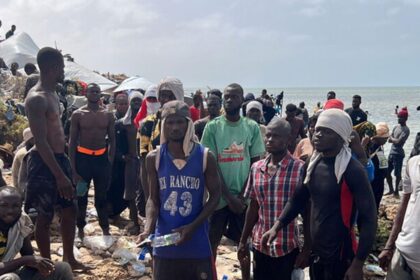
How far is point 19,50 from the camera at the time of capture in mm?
20406

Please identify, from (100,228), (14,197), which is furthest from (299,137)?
(14,197)

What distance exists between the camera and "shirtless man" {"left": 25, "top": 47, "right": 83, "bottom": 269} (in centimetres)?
395

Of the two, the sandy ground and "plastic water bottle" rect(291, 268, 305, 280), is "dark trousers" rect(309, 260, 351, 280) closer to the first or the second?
"plastic water bottle" rect(291, 268, 305, 280)

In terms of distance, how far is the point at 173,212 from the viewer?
3172 millimetres

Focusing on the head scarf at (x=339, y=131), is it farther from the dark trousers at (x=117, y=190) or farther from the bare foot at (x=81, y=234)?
the dark trousers at (x=117, y=190)

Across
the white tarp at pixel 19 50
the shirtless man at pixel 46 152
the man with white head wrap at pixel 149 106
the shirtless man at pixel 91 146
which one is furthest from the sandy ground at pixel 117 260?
the white tarp at pixel 19 50

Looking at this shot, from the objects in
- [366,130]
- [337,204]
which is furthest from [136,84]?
[337,204]

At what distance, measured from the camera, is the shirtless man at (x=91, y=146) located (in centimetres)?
542

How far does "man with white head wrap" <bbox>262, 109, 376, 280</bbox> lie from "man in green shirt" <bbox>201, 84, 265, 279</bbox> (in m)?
1.16

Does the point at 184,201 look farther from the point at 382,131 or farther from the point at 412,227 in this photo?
the point at 382,131

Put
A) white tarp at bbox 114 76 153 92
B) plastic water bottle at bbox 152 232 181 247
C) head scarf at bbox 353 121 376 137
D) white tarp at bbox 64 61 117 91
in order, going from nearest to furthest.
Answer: plastic water bottle at bbox 152 232 181 247, head scarf at bbox 353 121 376 137, white tarp at bbox 114 76 153 92, white tarp at bbox 64 61 117 91

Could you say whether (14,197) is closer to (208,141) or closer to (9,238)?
(9,238)

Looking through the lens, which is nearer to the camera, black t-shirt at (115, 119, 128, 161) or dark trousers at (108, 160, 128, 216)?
black t-shirt at (115, 119, 128, 161)

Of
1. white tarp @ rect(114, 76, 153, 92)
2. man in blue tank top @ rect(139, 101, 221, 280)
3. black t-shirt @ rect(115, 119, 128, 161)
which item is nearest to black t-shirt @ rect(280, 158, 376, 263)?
man in blue tank top @ rect(139, 101, 221, 280)
